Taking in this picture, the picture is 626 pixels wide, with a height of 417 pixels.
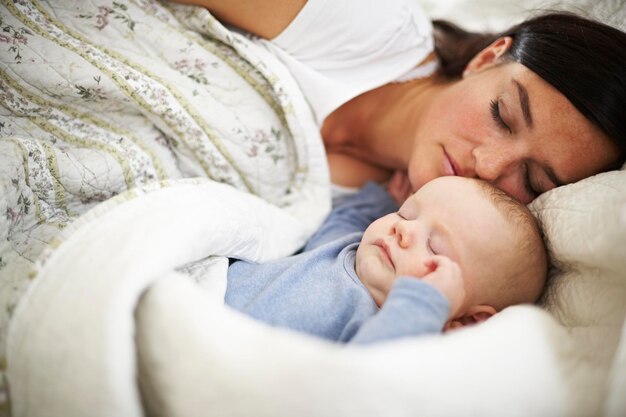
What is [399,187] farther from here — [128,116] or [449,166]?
[128,116]

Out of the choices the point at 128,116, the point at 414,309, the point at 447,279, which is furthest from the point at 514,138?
the point at 128,116

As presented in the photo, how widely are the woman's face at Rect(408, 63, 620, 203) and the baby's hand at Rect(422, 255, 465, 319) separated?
0.35 m

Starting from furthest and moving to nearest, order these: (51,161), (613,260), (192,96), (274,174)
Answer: (274,174)
(192,96)
(51,161)
(613,260)

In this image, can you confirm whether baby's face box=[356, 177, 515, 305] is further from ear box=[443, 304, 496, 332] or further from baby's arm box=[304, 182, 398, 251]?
baby's arm box=[304, 182, 398, 251]

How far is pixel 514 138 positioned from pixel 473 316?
446 mm

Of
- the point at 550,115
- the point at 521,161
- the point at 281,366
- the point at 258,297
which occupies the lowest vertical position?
the point at 258,297

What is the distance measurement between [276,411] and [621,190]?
809mm

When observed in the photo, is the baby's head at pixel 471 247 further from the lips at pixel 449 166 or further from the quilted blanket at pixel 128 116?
the quilted blanket at pixel 128 116

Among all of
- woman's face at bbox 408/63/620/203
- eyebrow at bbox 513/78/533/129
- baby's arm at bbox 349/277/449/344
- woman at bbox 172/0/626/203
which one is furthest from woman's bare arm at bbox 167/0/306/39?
baby's arm at bbox 349/277/449/344

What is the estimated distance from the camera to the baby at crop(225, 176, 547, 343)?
846 mm

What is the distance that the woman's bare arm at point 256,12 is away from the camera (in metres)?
1.16

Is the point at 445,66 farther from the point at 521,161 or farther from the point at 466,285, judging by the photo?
the point at 466,285

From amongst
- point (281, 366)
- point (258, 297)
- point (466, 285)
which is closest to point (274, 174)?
point (258, 297)

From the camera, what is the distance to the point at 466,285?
86 centimetres
